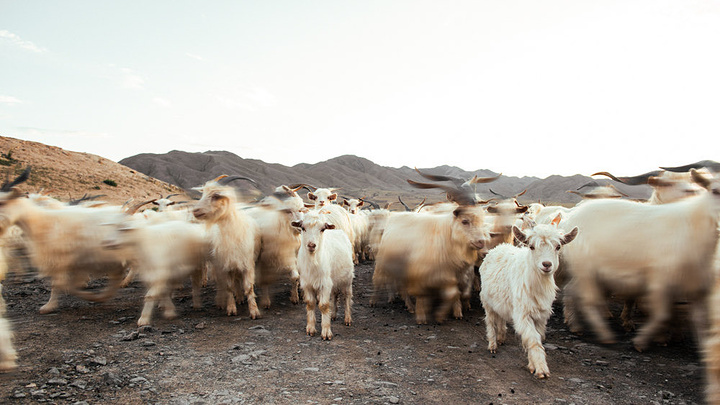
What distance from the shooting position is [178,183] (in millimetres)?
92375

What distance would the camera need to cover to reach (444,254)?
663 cm

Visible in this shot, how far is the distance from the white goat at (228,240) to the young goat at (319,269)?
1.29 meters

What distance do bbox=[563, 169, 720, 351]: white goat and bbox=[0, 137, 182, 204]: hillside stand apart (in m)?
27.8

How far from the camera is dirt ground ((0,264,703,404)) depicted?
3.99m

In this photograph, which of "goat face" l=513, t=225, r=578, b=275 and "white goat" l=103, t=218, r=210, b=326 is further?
"white goat" l=103, t=218, r=210, b=326

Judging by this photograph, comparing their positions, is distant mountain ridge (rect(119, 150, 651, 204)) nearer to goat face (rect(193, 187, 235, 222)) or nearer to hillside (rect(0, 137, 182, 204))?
hillside (rect(0, 137, 182, 204))

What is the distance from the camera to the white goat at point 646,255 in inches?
168

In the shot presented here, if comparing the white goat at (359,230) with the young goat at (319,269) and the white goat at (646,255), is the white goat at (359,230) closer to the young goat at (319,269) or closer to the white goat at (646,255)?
the young goat at (319,269)

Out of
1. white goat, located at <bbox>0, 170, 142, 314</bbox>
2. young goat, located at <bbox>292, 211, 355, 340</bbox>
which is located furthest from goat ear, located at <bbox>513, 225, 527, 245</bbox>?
white goat, located at <bbox>0, 170, 142, 314</bbox>

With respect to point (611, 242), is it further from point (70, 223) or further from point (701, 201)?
point (70, 223)

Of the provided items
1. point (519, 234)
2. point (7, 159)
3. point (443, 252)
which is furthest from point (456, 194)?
point (7, 159)

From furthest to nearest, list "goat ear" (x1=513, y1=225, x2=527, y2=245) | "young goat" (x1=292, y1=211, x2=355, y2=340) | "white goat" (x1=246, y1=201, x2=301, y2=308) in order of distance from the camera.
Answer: "white goat" (x1=246, y1=201, x2=301, y2=308)
"young goat" (x1=292, y1=211, x2=355, y2=340)
"goat ear" (x1=513, y1=225, x2=527, y2=245)

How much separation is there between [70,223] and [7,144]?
3862 centimetres

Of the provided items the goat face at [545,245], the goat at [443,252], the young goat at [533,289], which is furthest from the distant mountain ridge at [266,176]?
the goat face at [545,245]
